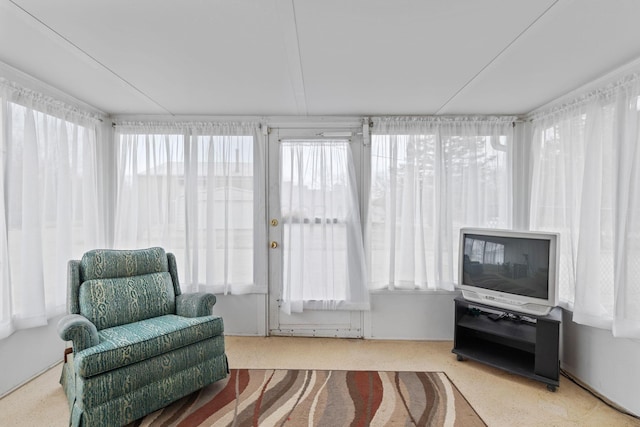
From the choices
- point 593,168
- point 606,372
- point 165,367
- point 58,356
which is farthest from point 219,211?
point 606,372

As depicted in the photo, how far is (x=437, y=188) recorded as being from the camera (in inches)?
127

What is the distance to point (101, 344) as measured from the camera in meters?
1.96

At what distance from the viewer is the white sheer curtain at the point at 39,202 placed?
2244 mm

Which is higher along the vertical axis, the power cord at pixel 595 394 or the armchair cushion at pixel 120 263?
the armchair cushion at pixel 120 263

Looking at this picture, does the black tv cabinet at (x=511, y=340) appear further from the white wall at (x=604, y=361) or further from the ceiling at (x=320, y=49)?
the ceiling at (x=320, y=49)

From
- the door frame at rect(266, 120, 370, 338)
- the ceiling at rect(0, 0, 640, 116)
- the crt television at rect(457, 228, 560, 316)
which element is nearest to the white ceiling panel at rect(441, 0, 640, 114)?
the ceiling at rect(0, 0, 640, 116)

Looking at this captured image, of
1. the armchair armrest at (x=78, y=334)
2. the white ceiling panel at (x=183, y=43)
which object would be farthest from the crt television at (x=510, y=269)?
the armchair armrest at (x=78, y=334)

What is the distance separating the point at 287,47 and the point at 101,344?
2089 millimetres

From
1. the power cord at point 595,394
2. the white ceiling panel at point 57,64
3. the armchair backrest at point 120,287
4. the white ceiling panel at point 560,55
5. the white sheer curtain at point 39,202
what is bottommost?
the power cord at point 595,394

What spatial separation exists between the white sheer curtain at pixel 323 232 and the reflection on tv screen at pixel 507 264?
1.04m

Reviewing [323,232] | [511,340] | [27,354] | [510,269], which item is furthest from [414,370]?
[27,354]

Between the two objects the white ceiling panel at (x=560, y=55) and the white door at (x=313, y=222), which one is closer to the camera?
the white ceiling panel at (x=560, y=55)

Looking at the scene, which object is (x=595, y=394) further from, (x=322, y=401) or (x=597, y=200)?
(x=322, y=401)

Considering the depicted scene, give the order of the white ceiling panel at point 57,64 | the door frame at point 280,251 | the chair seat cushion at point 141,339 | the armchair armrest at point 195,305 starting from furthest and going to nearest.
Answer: the door frame at point 280,251, the armchair armrest at point 195,305, the chair seat cushion at point 141,339, the white ceiling panel at point 57,64
